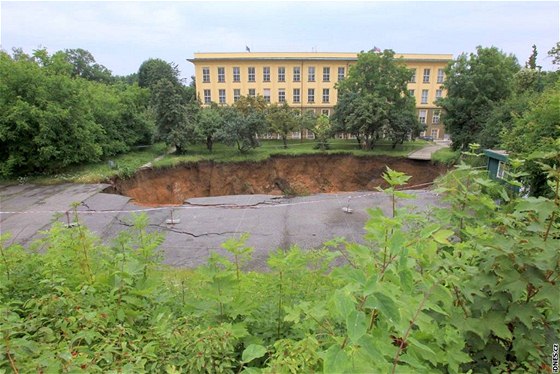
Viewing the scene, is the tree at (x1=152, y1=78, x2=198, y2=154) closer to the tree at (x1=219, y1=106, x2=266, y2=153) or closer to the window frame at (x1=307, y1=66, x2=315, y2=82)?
the tree at (x1=219, y1=106, x2=266, y2=153)

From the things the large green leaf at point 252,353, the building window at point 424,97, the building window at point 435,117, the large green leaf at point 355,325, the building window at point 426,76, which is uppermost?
the building window at point 426,76

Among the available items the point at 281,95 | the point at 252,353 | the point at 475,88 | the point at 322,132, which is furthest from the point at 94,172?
the point at 281,95

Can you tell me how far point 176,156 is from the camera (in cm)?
2327

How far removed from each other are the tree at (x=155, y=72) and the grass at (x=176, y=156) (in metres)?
20.3

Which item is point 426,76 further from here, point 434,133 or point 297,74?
point 297,74

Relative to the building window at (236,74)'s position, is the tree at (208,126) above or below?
below

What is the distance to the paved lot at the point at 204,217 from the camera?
9891 mm

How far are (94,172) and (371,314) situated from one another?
18.6 m

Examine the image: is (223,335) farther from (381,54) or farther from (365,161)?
(381,54)

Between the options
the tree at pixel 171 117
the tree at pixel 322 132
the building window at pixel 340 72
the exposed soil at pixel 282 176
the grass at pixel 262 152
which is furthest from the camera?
the building window at pixel 340 72

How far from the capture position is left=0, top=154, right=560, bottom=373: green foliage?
1.43 metres

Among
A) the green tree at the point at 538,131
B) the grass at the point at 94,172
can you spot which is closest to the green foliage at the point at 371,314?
the green tree at the point at 538,131

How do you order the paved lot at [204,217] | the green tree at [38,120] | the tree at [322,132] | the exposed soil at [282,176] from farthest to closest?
1. the tree at [322,132]
2. the exposed soil at [282,176]
3. the green tree at [38,120]
4. the paved lot at [204,217]

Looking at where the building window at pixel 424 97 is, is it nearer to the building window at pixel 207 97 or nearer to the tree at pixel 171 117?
Answer: the building window at pixel 207 97
